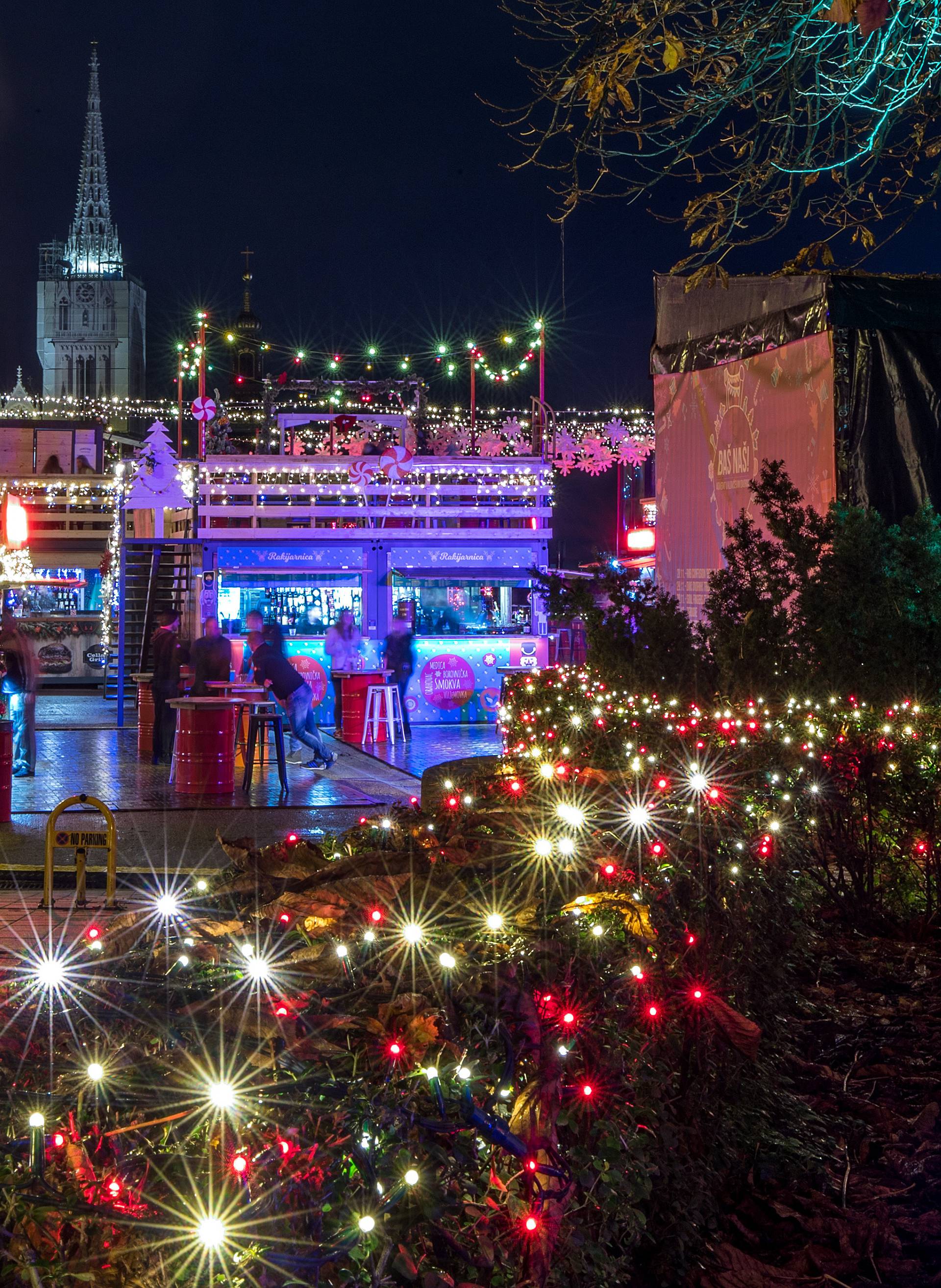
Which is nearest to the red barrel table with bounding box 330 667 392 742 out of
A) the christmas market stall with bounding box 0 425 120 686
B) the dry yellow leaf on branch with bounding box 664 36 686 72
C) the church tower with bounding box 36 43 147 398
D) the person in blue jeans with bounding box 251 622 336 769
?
the person in blue jeans with bounding box 251 622 336 769

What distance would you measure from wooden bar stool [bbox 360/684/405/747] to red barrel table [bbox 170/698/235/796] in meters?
5.75

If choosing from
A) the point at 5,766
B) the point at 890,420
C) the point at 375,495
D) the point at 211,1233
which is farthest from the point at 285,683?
Answer: the point at 211,1233

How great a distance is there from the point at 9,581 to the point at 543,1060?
17565 mm

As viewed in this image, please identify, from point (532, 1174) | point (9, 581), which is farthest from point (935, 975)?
point (9, 581)

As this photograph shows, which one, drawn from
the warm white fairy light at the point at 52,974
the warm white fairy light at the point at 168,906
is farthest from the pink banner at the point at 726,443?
the warm white fairy light at the point at 52,974

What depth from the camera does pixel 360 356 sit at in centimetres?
2966

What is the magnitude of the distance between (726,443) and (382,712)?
8.70m

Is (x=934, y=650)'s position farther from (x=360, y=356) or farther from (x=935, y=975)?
(x=360, y=356)

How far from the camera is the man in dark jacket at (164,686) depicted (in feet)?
51.3

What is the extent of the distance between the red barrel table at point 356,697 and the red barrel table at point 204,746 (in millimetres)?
6070

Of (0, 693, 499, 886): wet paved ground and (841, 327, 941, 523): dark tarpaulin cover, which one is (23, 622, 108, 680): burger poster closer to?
(0, 693, 499, 886): wet paved ground

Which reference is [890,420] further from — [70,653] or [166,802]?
[70,653]

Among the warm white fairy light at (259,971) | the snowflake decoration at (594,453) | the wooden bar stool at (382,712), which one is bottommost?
the wooden bar stool at (382,712)

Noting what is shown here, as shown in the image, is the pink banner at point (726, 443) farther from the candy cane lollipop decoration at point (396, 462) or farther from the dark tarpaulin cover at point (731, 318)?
the candy cane lollipop decoration at point (396, 462)
